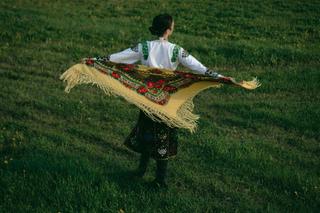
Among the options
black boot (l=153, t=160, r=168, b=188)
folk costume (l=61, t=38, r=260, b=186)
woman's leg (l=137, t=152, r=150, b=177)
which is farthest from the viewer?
woman's leg (l=137, t=152, r=150, b=177)

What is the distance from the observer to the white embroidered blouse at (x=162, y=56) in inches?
232

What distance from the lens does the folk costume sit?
19.4ft

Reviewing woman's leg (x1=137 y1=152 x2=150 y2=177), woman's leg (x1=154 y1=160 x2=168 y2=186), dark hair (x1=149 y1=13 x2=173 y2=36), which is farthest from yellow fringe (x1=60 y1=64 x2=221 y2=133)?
dark hair (x1=149 y1=13 x2=173 y2=36)

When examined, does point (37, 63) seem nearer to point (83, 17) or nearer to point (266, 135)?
point (83, 17)

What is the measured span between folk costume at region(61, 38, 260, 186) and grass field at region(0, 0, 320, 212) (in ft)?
2.30

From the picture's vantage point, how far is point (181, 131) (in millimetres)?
8070

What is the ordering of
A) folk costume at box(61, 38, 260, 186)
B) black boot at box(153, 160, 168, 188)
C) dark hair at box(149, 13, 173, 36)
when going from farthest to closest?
1. black boot at box(153, 160, 168, 188)
2. folk costume at box(61, 38, 260, 186)
3. dark hair at box(149, 13, 173, 36)

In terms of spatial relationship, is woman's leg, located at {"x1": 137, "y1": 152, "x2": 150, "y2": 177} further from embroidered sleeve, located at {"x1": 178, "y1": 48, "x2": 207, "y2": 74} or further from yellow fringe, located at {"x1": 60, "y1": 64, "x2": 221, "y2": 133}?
embroidered sleeve, located at {"x1": 178, "y1": 48, "x2": 207, "y2": 74}

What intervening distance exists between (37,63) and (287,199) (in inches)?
283

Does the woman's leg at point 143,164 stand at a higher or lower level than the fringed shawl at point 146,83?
lower

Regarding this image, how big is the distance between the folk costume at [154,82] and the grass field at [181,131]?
700mm

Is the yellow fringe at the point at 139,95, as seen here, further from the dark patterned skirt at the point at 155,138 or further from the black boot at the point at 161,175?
the black boot at the point at 161,175

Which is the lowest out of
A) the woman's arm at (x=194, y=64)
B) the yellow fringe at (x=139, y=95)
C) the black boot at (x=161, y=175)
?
the black boot at (x=161, y=175)

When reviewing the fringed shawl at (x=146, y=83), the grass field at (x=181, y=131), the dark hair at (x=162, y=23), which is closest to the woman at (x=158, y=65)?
the dark hair at (x=162, y=23)
